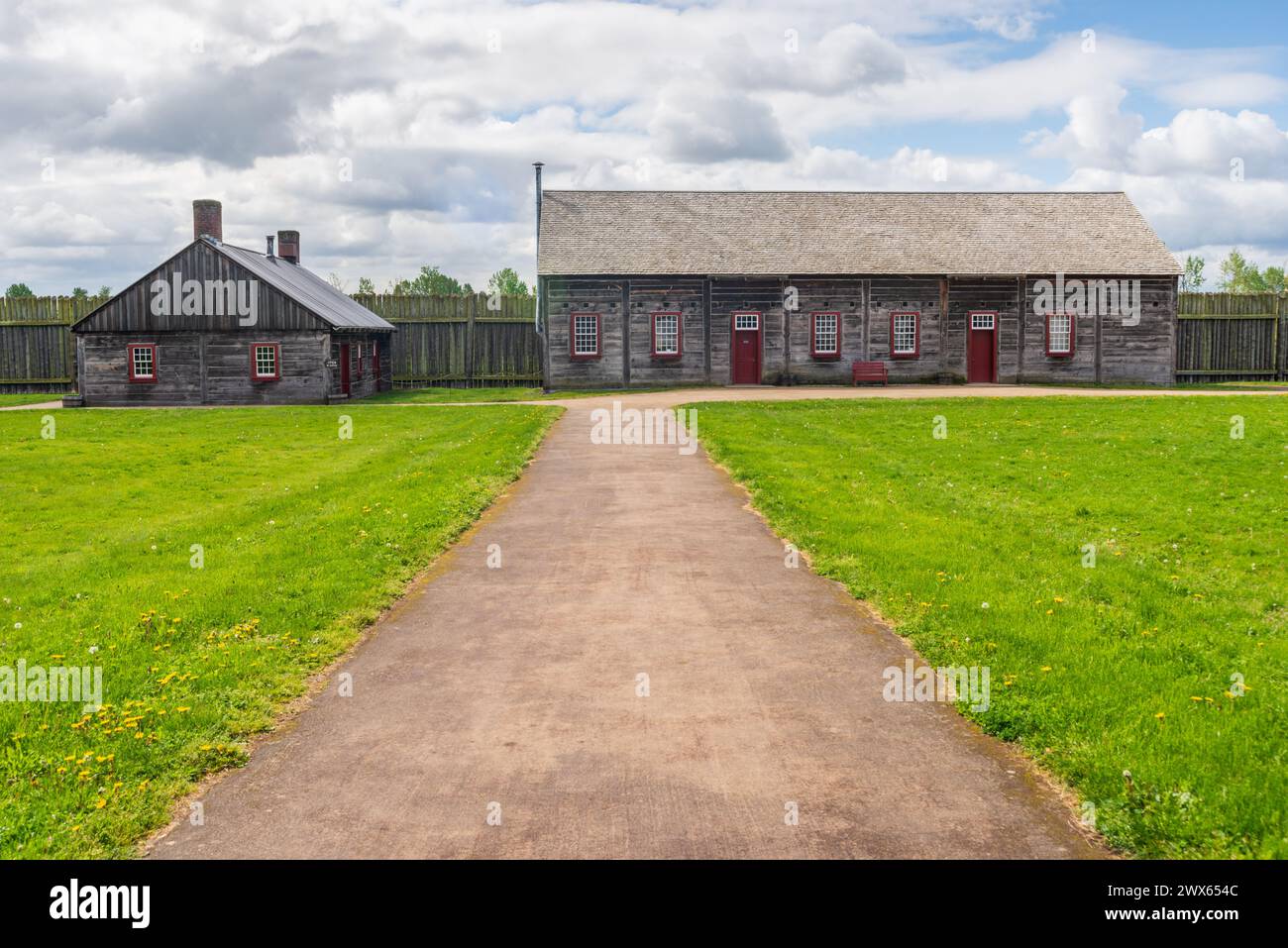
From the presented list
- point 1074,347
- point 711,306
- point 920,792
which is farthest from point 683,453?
point 1074,347

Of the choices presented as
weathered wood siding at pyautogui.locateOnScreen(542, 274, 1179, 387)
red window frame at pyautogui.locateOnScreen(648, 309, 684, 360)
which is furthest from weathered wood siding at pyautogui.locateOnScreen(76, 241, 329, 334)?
red window frame at pyautogui.locateOnScreen(648, 309, 684, 360)

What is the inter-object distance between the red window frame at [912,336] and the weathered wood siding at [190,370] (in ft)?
73.2

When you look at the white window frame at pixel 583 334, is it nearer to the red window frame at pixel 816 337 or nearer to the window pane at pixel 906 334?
the red window frame at pixel 816 337

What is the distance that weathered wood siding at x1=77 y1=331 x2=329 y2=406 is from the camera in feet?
128

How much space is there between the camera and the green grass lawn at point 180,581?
632cm

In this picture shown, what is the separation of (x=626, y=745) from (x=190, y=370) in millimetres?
36848

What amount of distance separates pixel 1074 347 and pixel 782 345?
1187 cm

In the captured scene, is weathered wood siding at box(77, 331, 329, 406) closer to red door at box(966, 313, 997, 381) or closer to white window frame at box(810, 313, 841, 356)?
white window frame at box(810, 313, 841, 356)

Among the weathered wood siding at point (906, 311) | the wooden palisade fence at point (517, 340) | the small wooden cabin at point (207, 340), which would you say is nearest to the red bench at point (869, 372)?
the weathered wood siding at point (906, 311)

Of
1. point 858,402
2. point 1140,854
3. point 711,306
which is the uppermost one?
point 711,306

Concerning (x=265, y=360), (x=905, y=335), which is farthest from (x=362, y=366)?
(x=905, y=335)

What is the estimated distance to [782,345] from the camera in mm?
42531
